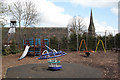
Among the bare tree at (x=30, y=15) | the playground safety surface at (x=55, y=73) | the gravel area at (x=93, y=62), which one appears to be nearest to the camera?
the playground safety surface at (x=55, y=73)

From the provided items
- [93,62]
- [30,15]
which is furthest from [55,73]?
[30,15]

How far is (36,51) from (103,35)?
26.7ft

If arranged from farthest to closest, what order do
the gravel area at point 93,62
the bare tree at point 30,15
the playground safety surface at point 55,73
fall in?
the bare tree at point 30,15, the gravel area at point 93,62, the playground safety surface at point 55,73

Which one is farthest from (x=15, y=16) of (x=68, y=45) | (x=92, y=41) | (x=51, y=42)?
(x=92, y=41)

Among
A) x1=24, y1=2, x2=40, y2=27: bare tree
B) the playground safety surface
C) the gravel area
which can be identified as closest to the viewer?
the playground safety surface

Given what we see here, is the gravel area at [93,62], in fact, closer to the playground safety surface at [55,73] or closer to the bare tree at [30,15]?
the playground safety surface at [55,73]

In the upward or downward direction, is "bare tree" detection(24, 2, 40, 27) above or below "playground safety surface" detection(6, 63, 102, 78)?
above

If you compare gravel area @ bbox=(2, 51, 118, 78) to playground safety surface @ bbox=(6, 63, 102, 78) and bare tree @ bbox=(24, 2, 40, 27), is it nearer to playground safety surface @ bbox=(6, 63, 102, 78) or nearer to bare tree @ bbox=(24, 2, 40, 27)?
playground safety surface @ bbox=(6, 63, 102, 78)

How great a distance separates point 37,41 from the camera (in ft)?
50.3

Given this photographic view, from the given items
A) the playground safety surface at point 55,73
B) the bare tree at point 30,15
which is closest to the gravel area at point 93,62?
the playground safety surface at point 55,73

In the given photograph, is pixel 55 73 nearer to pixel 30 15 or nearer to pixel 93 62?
pixel 93 62

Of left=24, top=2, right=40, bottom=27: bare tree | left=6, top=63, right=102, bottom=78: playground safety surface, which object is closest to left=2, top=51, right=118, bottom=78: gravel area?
left=6, top=63, right=102, bottom=78: playground safety surface

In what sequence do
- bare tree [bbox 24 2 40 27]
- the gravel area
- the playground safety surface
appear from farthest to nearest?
bare tree [bbox 24 2 40 27] → the gravel area → the playground safety surface

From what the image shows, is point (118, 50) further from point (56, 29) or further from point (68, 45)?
point (56, 29)
